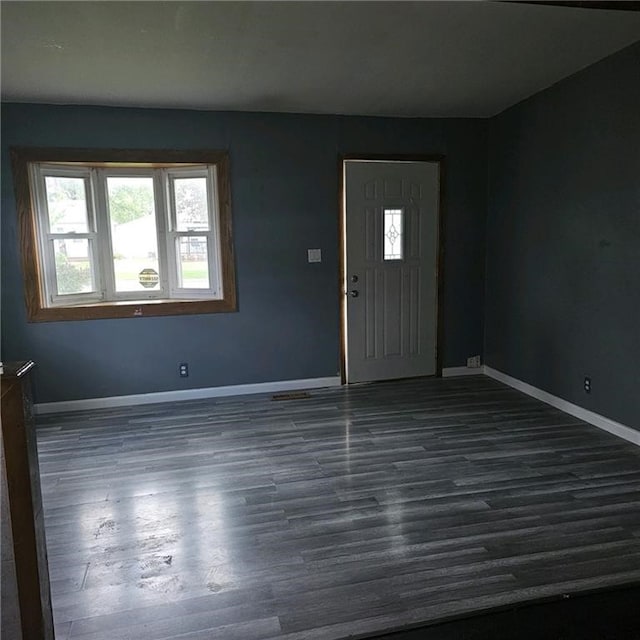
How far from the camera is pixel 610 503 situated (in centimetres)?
261

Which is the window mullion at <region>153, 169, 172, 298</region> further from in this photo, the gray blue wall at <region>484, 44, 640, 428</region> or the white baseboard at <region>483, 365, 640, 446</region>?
the white baseboard at <region>483, 365, 640, 446</region>

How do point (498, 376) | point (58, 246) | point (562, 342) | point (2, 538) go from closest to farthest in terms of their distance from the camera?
1. point (2, 538)
2. point (562, 342)
3. point (58, 246)
4. point (498, 376)

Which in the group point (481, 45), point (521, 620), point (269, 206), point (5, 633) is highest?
point (481, 45)

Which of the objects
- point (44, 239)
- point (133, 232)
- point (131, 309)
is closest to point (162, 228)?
point (133, 232)

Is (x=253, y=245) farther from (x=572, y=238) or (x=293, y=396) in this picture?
(x=572, y=238)

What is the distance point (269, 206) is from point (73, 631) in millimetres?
3450

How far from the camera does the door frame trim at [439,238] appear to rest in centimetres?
464

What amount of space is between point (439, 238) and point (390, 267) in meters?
0.57

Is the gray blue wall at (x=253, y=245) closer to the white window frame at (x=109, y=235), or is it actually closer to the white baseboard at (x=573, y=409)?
the white window frame at (x=109, y=235)

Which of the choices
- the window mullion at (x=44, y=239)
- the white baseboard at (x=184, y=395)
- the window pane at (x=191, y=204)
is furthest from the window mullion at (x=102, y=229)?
the white baseboard at (x=184, y=395)

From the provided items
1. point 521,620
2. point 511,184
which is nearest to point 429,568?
point 521,620

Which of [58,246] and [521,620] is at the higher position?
[58,246]

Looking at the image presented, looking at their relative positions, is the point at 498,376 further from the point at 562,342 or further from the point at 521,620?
the point at 521,620

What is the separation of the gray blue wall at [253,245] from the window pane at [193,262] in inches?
13.3
